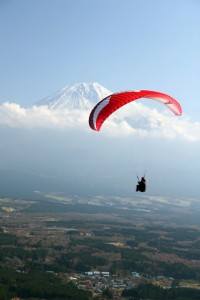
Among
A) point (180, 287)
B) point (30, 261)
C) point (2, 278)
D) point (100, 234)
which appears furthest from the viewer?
point (100, 234)

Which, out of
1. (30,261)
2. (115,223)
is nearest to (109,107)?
(30,261)

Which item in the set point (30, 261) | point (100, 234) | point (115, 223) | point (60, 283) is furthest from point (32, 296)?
point (115, 223)

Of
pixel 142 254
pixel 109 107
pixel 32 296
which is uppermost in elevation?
pixel 109 107

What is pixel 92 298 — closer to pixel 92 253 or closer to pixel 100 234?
pixel 92 253

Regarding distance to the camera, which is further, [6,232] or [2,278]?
[6,232]

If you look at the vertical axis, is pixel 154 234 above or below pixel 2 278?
above

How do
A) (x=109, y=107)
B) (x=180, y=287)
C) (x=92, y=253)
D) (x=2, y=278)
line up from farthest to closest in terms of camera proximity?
1. (x=92, y=253)
2. (x=180, y=287)
3. (x=2, y=278)
4. (x=109, y=107)
